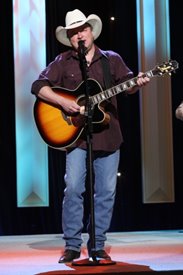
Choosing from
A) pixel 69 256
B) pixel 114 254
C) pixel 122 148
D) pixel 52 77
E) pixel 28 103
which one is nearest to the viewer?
pixel 69 256

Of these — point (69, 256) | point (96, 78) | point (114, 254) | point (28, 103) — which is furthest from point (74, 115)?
point (28, 103)

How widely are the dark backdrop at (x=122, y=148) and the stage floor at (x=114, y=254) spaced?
15 cm

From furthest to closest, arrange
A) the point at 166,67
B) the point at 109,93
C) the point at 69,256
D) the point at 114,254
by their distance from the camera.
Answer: the point at 114,254
the point at 69,256
the point at 109,93
the point at 166,67

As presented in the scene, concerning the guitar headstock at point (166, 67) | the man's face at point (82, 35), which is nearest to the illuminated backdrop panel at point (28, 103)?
the man's face at point (82, 35)

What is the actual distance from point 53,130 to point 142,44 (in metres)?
2.08

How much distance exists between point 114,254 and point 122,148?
1622mm

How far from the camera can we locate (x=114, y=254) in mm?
4129

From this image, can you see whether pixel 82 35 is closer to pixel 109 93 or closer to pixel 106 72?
pixel 106 72

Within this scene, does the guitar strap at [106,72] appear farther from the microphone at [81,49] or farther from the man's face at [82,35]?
the microphone at [81,49]

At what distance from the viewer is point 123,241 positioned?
4.89 meters

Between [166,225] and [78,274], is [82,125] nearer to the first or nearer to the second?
[78,274]

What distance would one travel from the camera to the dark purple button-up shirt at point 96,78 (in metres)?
3.75

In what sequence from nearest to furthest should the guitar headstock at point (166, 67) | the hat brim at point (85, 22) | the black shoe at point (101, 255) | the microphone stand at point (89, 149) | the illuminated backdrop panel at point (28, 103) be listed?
the microphone stand at point (89, 149), the guitar headstock at point (166, 67), the black shoe at point (101, 255), the hat brim at point (85, 22), the illuminated backdrop panel at point (28, 103)

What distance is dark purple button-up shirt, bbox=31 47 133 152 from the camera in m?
3.75
